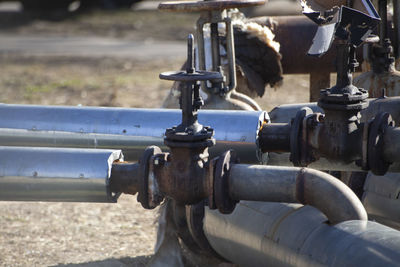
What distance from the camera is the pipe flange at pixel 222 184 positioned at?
2.33 m

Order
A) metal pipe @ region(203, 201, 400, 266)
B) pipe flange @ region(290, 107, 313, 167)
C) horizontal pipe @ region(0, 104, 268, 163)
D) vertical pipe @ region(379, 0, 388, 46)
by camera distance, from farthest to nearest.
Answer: vertical pipe @ region(379, 0, 388, 46) < horizontal pipe @ region(0, 104, 268, 163) < pipe flange @ region(290, 107, 313, 167) < metal pipe @ region(203, 201, 400, 266)

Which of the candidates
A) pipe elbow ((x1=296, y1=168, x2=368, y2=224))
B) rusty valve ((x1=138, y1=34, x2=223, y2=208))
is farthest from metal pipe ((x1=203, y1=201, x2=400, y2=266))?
rusty valve ((x1=138, y1=34, x2=223, y2=208))

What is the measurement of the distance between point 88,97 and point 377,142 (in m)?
6.51

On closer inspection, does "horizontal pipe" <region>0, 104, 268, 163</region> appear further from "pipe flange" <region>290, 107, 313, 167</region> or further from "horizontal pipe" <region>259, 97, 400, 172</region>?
"pipe flange" <region>290, 107, 313, 167</region>

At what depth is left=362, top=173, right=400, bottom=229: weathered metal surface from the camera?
3.13 m

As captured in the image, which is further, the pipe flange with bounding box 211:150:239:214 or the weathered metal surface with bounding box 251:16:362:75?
the weathered metal surface with bounding box 251:16:362:75

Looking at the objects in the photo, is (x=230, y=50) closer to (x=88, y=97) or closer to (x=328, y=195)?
(x=328, y=195)

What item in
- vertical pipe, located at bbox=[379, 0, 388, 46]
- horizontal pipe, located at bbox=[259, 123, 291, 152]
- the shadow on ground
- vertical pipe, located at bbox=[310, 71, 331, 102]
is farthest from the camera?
vertical pipe, located at bbox=[310, 71, 331, 102]

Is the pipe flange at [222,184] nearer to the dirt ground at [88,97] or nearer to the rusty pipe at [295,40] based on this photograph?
the dirt ground at [88,97]

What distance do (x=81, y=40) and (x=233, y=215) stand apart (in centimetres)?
1109

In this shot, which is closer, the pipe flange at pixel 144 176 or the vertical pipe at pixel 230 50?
the pipe flange at pixel 144 176

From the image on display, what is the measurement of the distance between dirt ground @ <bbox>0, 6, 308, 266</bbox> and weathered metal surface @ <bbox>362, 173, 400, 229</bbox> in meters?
1.35

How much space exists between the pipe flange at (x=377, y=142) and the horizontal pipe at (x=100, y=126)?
0.51 metres

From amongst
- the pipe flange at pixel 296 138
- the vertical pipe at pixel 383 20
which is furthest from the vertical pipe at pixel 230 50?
the pipe flange at pixel 296 138
